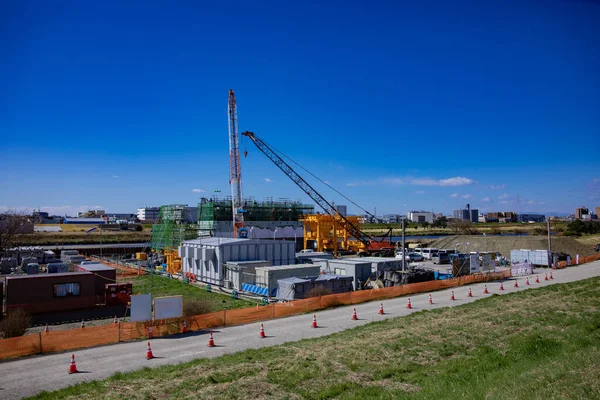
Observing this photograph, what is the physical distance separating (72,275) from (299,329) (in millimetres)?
19643

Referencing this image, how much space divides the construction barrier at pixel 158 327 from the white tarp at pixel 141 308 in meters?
0.31

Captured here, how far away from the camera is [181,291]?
38250 millimetres

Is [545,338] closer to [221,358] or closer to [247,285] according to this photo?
[221,358]

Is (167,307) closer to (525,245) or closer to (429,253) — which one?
(429,253)

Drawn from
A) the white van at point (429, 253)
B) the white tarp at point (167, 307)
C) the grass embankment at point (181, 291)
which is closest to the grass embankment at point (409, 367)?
the white tarp at point (167, 307)

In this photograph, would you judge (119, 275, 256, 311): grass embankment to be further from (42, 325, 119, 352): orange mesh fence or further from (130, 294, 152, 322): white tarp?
(42, 325, 119, 352): orange mesh fence

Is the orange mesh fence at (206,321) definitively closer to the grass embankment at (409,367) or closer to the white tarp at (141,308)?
the white tarp at (141,308)

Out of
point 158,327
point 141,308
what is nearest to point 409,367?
point 158,327

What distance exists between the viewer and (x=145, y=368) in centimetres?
1521

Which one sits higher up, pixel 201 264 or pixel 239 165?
pixel 239 165

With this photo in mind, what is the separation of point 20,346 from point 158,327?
5788mm

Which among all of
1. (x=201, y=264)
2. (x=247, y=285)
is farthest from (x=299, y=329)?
(x=201, y=264)

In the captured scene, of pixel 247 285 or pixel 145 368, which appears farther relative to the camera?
pixel 247 285

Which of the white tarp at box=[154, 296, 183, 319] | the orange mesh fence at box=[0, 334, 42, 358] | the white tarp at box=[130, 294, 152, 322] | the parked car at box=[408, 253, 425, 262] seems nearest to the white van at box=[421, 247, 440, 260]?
the parked car at box=[408, 253, 425, 262]
